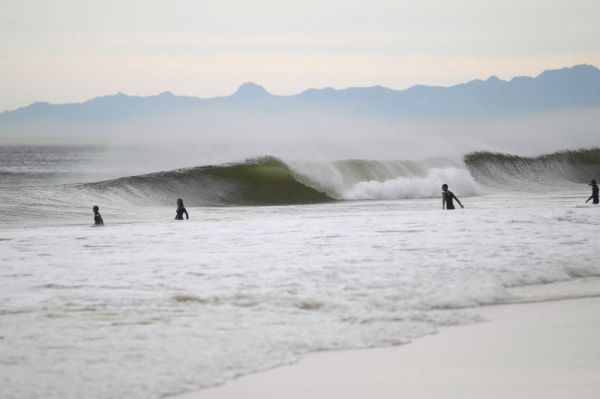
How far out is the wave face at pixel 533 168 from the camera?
41.3m

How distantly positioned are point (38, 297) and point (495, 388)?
4.79 m

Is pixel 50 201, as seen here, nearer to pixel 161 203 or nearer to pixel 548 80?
pixel 161 203

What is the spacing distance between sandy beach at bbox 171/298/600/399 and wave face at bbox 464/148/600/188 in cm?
3428

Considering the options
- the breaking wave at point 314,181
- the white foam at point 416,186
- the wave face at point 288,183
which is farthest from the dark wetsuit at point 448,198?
the white foam at point 416,186

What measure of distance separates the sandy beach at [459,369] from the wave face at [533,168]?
34.3m

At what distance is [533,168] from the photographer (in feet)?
148

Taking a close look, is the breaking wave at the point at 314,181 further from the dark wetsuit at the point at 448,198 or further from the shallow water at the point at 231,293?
the shallow water at the point at 231,293

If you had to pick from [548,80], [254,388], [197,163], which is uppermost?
[548,80]

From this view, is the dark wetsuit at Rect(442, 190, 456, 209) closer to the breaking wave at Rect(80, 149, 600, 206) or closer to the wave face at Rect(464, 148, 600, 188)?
the breaking wave at Rect(80, 149, 600, 206)

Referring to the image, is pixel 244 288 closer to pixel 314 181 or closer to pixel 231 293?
pixel 231 293

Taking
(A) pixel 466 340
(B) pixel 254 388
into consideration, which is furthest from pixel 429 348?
(B) pixel 254 388

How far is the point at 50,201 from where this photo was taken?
23781 mm

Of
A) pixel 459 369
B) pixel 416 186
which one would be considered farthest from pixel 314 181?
pixel 459 369

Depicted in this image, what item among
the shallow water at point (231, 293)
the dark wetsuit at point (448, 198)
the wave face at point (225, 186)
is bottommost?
the shallow water at point (231, 293)
